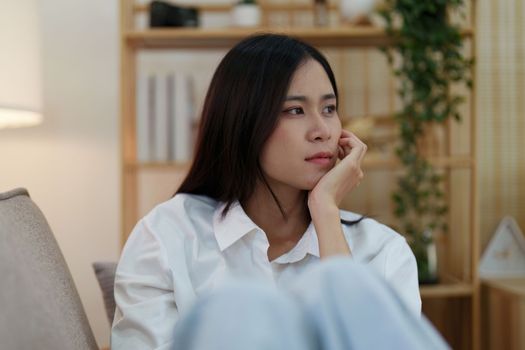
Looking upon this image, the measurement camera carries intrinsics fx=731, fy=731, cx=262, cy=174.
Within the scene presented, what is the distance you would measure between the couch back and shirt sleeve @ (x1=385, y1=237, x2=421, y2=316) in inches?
22.8

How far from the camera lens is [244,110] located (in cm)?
147

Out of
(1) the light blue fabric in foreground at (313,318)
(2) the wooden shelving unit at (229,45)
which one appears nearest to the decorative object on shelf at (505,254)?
(2) the wooden shelving unit at (229,45)

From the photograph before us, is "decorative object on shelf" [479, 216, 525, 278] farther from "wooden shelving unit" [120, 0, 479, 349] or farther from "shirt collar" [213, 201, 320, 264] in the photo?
"shirt collar" [213, 201, 320, 264]

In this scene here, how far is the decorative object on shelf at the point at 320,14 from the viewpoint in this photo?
2428 mm

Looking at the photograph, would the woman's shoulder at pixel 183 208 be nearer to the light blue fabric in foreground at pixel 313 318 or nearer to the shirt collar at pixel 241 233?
the shirt collar at pixel 241 233

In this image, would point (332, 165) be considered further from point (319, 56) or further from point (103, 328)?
point (103, 328)

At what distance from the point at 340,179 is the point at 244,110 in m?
0.24

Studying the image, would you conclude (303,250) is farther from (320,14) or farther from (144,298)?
(320,14)

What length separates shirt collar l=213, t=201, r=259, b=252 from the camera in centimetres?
146

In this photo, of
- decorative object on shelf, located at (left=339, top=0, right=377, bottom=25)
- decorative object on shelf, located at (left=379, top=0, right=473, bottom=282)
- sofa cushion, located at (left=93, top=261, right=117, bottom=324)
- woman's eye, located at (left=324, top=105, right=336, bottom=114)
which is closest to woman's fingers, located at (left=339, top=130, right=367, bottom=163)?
woman's eye, located at (left=324, top=105, right=336, bottom=114)

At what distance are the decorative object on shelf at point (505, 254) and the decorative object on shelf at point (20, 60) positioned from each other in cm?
156

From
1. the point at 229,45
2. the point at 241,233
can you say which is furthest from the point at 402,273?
the point at 229,45

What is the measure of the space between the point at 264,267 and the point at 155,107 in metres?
1.10

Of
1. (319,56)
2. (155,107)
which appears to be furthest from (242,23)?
(319,56)
